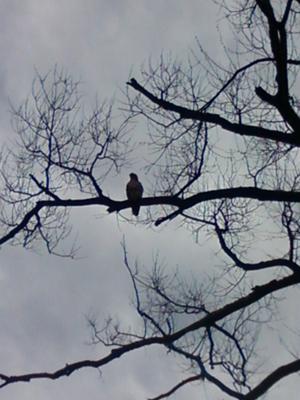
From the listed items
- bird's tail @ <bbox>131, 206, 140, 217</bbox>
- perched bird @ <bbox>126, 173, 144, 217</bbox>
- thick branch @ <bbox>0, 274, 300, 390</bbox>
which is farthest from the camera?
perched bird @ <bbox>126, 173, 144, 217</bbox>

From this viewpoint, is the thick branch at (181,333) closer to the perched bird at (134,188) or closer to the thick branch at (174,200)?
the thick branch at (174,200)

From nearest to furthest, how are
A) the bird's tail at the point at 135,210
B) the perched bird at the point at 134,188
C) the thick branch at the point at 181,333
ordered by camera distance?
the thick branch at the point at 181,333, the bird's tail at the point at 135,210, the perched bird at the point at 134,188

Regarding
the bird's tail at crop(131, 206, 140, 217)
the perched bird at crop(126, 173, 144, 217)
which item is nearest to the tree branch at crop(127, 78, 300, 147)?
the bird's tail at crop(131, 206, 140, 217)

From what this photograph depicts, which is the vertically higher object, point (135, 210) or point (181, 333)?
point (135, 210)

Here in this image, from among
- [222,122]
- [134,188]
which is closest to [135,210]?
[222,122]

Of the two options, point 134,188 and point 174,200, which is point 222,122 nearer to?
point 174,200

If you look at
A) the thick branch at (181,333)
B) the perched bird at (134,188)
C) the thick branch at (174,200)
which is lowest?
the thick branch at (181,333)

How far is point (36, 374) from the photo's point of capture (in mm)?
6617

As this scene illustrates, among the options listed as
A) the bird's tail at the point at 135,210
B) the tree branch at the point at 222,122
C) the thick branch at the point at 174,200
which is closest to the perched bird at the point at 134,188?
the bird's tail at the point at 135,210

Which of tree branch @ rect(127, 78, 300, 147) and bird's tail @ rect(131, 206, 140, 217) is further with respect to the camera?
bird's tail @ rect(131, 206, 140, 217)

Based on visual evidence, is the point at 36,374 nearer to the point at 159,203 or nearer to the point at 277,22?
the point at 159,203

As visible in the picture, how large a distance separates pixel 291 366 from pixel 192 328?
1.31 meters

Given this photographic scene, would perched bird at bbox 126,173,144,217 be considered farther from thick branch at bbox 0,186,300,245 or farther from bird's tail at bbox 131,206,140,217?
thick branch at bbox 0,186,300,245

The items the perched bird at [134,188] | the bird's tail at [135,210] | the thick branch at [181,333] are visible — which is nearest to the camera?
the thick branch at [181,333]
